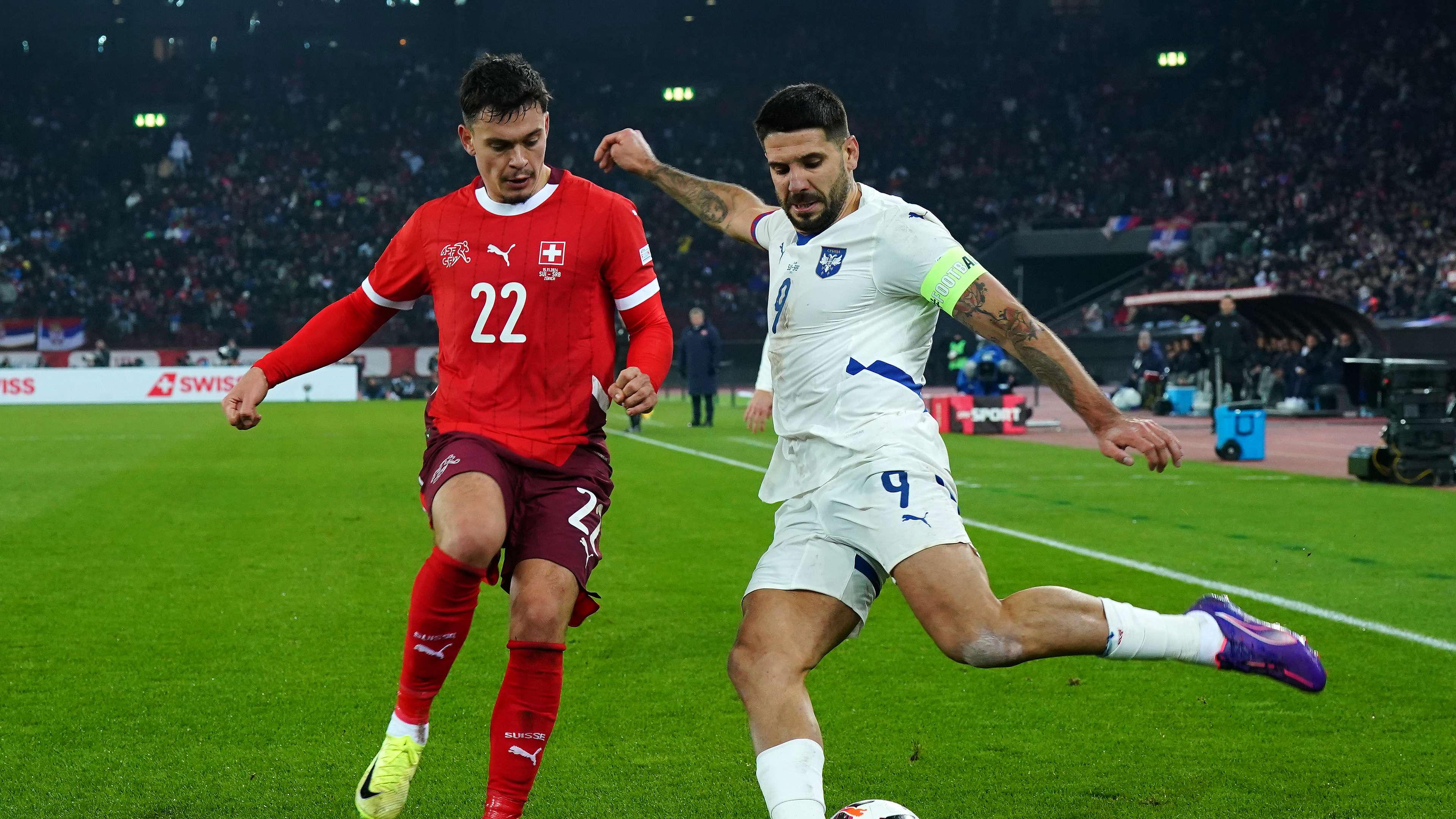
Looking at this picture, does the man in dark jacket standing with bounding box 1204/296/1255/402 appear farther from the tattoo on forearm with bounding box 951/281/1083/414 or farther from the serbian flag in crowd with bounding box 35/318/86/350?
the serbian flag in crowd with bounding box 35/318/86/350

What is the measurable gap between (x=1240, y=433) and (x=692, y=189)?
12.2 meters

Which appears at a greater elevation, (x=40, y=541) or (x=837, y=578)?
(x=837, y=578)

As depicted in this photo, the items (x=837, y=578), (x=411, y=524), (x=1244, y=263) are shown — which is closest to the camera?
(x=837, y=578)

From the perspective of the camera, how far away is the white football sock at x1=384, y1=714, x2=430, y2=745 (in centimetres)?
366

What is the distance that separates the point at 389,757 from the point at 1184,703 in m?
2.80

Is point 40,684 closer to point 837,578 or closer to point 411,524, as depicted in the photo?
point 837,578

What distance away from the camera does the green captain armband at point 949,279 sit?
11.3 feet

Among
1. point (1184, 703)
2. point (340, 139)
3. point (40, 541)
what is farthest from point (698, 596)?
point (340, 139)

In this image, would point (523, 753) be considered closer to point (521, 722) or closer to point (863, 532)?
point (521, 722)

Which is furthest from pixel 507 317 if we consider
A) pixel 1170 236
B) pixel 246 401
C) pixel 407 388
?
pixel 1170 236

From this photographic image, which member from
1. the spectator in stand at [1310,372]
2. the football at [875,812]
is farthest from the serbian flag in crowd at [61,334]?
the football at [875,812]

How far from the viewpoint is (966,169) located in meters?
46.0

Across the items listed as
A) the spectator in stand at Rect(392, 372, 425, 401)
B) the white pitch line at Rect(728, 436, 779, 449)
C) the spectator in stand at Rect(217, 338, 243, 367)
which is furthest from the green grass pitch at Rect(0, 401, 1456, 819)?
the spectator in stand at Rect(217, 338, 243, 367)

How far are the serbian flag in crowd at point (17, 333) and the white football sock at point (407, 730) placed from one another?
131 feet
